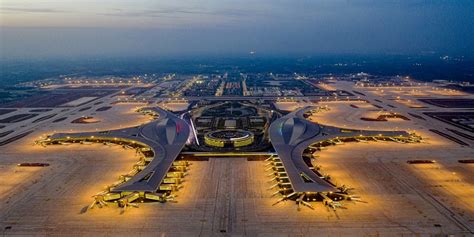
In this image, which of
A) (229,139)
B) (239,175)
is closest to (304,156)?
(239,175)

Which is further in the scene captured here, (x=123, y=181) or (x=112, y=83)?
(x=112, y=83)

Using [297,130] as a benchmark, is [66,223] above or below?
below

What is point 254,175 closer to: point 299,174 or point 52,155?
point 299,174

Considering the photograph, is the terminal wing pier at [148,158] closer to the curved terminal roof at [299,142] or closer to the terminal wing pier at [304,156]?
the terminal wing pier at [304,156]

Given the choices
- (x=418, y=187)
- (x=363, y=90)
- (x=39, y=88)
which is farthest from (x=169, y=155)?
(x=39, y=88)

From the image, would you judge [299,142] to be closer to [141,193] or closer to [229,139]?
[229,139]

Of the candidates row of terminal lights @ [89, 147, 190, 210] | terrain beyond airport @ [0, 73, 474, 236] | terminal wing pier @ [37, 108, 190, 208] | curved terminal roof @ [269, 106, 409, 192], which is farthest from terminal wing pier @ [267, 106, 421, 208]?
terminal wing pier @ [37, 108, 190, 208]
